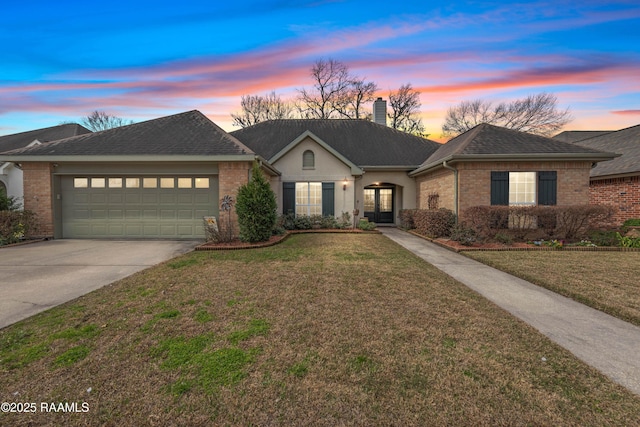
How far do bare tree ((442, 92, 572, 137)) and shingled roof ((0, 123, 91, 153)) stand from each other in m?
35.4

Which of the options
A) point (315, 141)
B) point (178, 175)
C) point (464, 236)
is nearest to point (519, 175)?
point (464, 236)

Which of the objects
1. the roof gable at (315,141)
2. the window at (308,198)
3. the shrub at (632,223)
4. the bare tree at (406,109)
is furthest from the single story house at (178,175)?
the bare tree at (406,109)

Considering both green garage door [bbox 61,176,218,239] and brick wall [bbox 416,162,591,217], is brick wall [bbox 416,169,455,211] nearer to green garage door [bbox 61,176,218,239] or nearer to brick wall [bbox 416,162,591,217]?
brick wall [bbox 416,162,591,217]

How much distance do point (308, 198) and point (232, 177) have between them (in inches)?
173

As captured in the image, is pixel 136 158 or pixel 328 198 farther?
pixel 328 198

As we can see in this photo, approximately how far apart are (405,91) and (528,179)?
68.9 feet

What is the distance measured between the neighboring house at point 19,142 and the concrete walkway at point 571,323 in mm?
22081

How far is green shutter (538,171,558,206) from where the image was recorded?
10734 millimetres

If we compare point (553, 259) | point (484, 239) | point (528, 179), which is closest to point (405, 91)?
point (528, 179)

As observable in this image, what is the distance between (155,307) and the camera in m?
3.81

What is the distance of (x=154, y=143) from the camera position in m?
10.6

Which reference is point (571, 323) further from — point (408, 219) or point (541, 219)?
point (408, 219)

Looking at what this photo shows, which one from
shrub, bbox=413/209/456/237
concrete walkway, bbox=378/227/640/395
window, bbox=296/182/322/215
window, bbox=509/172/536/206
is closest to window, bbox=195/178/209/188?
window, bbox=296/182/322/215

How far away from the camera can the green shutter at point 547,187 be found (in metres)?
10.7
